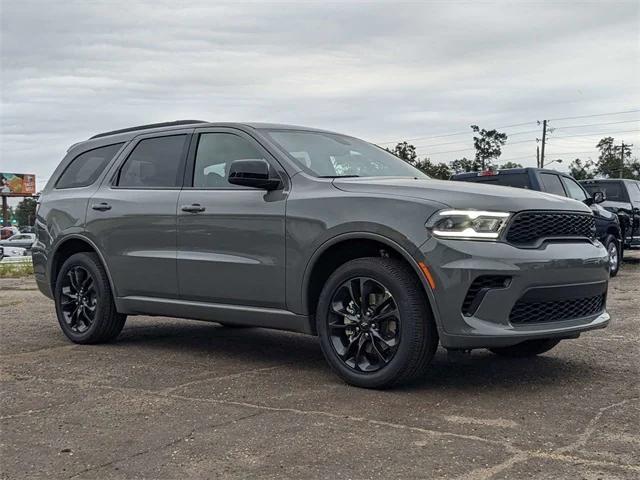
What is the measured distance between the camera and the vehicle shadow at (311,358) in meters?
4.97

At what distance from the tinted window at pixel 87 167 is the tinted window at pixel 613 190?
11832 mm

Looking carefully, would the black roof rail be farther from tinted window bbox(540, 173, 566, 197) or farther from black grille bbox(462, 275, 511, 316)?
tinted window bbox(540, 173, 566, 197)

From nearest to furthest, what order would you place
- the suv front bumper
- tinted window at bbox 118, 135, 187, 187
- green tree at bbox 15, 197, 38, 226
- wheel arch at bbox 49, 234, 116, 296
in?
1. the suv front bumper
2. tinted window at bbox 118, 135, 187, 187
3. wheel arch at bbox 49, 234, 116, 296
4. green tree at bbox 15, 197, 38, 226

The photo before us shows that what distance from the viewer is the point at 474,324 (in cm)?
443

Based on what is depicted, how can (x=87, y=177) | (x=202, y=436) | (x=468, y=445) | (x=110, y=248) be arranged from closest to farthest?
(x=468, y=445)
(x=202, y=436)
(x=110, y=248)
(x=87, y=177)

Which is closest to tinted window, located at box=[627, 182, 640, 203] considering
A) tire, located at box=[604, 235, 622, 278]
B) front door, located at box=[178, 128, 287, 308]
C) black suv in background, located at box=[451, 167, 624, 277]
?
black suv in background, located at box=[451, 167, 624, 277]

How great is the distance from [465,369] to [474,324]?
102 cm

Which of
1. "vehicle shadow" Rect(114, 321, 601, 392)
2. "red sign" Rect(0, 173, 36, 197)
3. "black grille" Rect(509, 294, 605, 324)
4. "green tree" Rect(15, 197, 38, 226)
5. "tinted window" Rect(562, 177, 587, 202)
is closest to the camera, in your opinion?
"black grille" Rect(509, 294, 605, 324)

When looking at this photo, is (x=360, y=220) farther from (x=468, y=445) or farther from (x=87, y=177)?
(x=87, y=177)

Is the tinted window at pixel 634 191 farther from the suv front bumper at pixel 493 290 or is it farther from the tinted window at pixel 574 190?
the suv front bumper at pixel 493 290

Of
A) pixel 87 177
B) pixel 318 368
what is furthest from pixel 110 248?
pixel 318 368

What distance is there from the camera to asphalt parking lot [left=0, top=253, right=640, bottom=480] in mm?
3395

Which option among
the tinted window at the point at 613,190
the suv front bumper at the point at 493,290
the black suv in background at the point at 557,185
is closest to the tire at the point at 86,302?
the suv front bumper at the point at 493,290

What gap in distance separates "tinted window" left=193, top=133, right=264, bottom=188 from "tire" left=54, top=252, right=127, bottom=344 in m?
1.34
